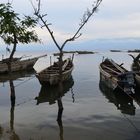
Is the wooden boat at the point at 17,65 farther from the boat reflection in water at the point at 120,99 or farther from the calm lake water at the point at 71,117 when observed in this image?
the boat reflection in water at the point at 120,99

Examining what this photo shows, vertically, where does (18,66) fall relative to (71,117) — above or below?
below

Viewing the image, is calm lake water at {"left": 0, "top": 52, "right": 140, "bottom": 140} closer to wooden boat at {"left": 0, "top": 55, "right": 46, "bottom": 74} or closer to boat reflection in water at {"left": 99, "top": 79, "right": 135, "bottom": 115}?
boat reflection in water at {"left": 99, "top": 79, "right": 135, "bottom": 115}

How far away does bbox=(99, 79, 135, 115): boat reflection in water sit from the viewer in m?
23.3

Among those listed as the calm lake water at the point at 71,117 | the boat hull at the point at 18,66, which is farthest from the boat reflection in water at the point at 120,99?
the boat hull at the point at 18,66

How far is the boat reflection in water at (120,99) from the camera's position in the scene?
919 inches

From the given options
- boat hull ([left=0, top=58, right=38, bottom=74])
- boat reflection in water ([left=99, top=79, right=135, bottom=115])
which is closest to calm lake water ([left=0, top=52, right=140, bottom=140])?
boat reflection in water ([left=99, top=79, right=135, bottom=115])

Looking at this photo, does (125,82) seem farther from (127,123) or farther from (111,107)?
(127,123)

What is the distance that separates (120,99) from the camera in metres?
27.3

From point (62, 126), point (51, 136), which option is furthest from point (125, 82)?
point (51, 136)

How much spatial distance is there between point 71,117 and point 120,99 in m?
7.82

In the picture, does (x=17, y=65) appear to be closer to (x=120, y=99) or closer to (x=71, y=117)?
(x=120, y=99)

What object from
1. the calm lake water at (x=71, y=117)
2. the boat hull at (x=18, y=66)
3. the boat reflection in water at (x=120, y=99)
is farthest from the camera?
the boat hull at (x=18, y=66)

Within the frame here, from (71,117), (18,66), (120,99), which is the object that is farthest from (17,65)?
(71,117)

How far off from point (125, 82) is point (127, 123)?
785 cm
